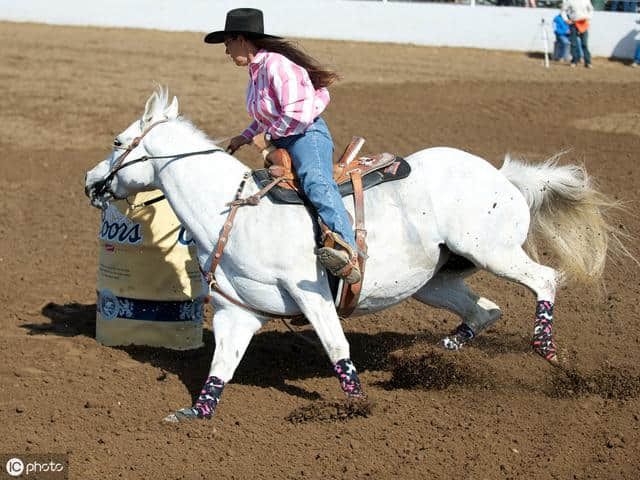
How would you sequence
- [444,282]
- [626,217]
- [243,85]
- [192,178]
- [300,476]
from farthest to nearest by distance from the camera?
[243,85]
[626,217]
[444,282]
[192,178]
[300,476]

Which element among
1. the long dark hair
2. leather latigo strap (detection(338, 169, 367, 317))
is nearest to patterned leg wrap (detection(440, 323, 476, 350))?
leather latigo strap (detection(338, 169, 367, 317))

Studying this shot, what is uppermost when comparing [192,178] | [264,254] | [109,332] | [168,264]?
[192,178]

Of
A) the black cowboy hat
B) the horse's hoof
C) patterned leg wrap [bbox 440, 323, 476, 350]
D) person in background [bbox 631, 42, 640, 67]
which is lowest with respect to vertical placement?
the horse's hoof

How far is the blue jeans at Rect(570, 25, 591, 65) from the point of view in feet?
66.4

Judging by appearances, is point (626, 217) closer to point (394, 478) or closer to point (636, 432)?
point (636, 432)

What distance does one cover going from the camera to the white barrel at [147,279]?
7.07 meters

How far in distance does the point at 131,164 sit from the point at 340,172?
4.38 ft

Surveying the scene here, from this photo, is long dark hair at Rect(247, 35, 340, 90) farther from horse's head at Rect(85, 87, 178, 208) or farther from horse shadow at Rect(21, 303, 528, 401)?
horse shadow at Rect(21, 303, 528, 401)

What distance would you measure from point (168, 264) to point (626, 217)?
18.4ft

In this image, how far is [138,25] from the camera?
886 inches

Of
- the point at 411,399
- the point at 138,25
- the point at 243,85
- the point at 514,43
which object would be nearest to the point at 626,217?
the point at 411,399

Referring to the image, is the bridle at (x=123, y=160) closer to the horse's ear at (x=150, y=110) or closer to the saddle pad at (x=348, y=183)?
the horse's ear at (x=150, y=110)

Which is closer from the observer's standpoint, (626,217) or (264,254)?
(264,254)

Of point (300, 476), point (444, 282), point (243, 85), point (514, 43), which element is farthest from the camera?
point (514, 43)
